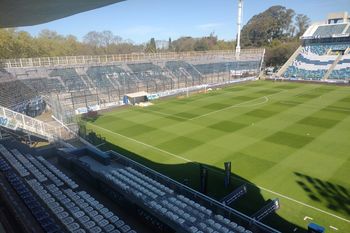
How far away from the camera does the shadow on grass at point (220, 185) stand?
11.4 metres

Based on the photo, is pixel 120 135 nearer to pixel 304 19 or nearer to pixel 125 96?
pixel 125 96

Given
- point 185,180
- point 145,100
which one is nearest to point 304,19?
point 145,100

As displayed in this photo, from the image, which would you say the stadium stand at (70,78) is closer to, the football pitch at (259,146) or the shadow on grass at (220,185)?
the football pitch at (259,146)

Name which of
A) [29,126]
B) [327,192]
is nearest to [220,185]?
[327,192]

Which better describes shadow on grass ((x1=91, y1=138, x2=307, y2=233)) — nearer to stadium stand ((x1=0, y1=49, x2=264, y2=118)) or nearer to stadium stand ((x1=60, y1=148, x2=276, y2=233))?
stadium stand ((x1=60, y1=148, x2=276, y2=233))

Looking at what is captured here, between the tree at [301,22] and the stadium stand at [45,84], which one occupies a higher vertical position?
the tree at [301,22]

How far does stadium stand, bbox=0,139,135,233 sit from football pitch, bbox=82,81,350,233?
6294mm

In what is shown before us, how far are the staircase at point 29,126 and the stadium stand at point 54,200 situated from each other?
470cm

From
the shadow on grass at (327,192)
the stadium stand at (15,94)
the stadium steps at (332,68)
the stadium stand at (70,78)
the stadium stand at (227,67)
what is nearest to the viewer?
the shadow on grass at (327,192)

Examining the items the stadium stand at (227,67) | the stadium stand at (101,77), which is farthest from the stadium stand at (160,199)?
the stadium stand at (227,67)

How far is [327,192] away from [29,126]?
1911 centimetres

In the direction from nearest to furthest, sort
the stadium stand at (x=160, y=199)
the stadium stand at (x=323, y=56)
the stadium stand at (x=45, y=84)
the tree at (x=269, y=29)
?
the stadium stand at (x=160, y=199) → the stadium stand at (x=45, y=84) → the stadium stand at (x=323, y=56) → the tree at (x=269, y=29)

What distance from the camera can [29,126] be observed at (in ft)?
61.0

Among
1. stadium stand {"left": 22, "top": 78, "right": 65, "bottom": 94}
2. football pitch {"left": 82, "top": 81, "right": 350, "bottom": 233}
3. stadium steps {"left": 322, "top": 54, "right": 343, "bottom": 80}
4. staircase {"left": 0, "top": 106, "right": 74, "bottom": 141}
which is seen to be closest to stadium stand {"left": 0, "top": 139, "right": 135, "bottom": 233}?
staircase {"left": 0, "top": 106, "right": 74, "bottom": 141}
